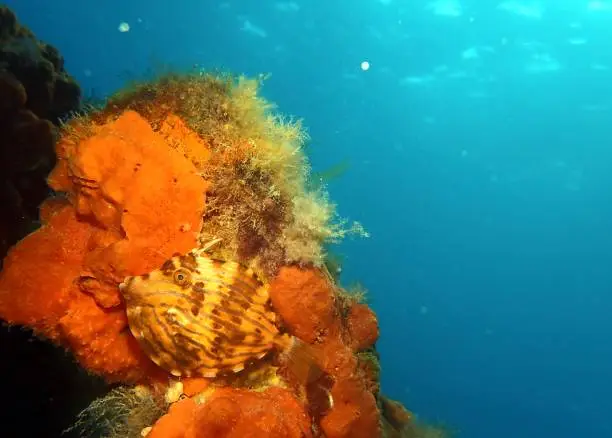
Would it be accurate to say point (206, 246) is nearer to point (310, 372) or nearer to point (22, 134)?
point (310, 372)

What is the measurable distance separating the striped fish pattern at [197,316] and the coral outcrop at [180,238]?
21 cm

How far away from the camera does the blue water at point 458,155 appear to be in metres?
34.0

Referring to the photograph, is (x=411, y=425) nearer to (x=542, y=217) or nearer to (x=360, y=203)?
(x=542, y=217)

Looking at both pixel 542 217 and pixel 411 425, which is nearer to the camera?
pixel 411 425

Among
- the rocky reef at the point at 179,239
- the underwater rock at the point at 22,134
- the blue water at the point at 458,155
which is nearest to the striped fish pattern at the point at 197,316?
the rocky reef at the point at 179,239

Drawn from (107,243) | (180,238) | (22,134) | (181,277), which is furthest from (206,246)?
(22,134)

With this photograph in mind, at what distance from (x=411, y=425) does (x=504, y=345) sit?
3405 inches

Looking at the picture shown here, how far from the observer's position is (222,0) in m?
38.5

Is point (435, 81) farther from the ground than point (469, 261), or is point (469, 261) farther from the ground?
point (469, 261)

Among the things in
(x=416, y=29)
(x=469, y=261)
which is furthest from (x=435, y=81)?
(x=469, y=261)

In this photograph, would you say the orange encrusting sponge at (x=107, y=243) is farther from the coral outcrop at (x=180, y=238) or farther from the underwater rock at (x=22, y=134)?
the underwater rock at (x=22, y=134)

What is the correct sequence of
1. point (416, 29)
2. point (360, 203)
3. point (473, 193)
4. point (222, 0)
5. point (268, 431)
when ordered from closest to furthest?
point (268, 431)
point (416, 29)
point (222, 0)
point (473, 193)
point (360, 203)

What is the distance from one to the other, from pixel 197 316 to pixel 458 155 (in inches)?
2419

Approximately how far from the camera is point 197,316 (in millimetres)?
2904
